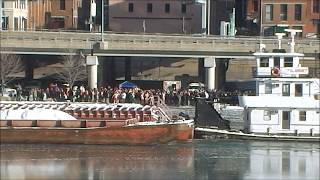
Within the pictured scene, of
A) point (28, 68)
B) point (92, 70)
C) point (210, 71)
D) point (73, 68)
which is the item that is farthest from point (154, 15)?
point (92, 70)

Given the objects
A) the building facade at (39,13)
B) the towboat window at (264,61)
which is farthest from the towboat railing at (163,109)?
the building facade at (39,13)

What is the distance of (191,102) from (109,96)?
6516 mm

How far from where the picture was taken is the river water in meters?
37.2

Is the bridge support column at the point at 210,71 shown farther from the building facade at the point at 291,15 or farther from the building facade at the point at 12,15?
the building facade at the point at 12,15

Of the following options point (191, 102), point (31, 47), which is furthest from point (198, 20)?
point (191, 102)

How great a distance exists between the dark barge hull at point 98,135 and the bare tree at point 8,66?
27.4 m

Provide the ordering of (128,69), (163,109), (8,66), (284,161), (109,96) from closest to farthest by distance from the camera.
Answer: (284,161)
(163,109)
(109,96)
(8,66)
(128,69)

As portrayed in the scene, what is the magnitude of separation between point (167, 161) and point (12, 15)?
62575 millimetres

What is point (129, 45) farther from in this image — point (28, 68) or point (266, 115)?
point (266, 115)

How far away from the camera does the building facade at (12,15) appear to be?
320ft

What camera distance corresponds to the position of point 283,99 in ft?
157

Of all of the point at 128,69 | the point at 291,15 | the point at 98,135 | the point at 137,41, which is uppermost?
the point at 291,15

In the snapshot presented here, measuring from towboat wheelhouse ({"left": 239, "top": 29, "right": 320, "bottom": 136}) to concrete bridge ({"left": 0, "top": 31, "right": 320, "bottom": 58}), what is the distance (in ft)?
81.8

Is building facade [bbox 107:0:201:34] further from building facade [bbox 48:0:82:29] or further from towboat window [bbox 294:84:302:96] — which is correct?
towboat window [bbox 294:84:302:96]
